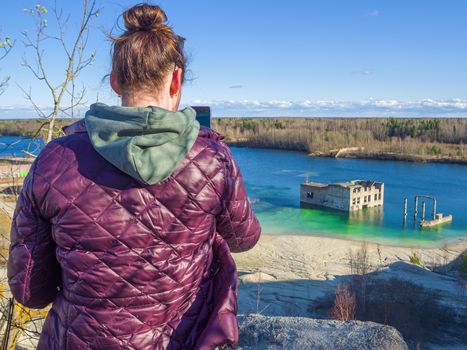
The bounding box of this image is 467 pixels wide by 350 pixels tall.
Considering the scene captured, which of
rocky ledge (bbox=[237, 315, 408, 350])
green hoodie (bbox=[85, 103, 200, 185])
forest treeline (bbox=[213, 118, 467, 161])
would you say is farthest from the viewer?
forest treeline (bbox=[213, 118, 467, 161])

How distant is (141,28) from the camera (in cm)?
110

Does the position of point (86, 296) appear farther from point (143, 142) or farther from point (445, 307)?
point (445, 307)

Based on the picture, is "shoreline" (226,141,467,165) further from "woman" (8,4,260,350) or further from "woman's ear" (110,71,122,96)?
"woman's ear" (110,71,122,96)

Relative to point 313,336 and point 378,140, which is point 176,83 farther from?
point 378,140

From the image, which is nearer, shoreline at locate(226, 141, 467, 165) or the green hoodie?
the green hoodie

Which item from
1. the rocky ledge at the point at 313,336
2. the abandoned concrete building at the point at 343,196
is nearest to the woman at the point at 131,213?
the rocky ledge at the point at 313,336

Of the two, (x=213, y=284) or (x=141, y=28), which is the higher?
(x=141, y=28)

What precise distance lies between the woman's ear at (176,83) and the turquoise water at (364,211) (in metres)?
20.2

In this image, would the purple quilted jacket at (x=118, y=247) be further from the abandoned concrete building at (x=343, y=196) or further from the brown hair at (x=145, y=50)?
the abandoned concrete building at (x=343, y=196)

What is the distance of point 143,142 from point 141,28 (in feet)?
1.01

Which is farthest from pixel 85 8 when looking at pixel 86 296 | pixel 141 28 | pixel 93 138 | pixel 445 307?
pixel 445 307

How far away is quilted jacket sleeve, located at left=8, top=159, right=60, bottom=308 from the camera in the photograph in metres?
1.08

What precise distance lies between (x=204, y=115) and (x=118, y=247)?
0.53m

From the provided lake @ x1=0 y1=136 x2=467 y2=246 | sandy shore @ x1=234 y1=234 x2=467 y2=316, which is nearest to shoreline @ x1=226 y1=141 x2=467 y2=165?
lake @ x1=0 y1=136 x2=467 y2=246
